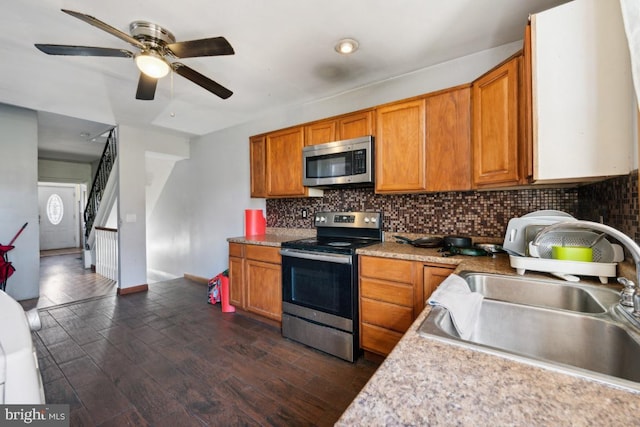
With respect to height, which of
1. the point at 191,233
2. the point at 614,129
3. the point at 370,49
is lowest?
the point at 191,233

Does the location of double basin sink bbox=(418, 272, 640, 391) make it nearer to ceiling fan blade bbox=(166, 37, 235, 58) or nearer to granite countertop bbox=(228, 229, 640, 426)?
granite countertop bbox=(228, 229, 640, 426)

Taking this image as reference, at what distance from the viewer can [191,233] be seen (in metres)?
4.66

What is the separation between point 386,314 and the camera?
202cm

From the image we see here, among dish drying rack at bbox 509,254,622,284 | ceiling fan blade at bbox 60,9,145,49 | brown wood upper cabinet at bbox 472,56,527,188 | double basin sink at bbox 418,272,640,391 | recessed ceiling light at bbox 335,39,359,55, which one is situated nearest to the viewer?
double basin sink at bbox 418,272,640,391

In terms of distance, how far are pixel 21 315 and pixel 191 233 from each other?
432 cm

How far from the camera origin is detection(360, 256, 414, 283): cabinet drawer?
1916mm

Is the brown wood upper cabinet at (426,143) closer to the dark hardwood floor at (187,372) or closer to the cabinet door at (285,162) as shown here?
the cabinet door at (285,162)

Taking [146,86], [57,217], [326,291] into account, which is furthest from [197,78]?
[57,217]

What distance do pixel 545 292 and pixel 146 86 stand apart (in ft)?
9.73

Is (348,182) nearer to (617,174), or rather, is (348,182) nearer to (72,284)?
(617,174)

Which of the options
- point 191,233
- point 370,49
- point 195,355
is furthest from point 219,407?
point 191,233

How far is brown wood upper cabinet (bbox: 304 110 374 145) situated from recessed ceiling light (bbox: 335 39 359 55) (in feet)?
1.66

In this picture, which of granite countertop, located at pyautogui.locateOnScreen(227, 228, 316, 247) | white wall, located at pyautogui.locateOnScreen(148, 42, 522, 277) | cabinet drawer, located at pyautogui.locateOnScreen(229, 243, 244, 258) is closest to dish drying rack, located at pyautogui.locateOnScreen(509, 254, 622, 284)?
white wall, located at pyautogui.locateOnScreen(148, 42, 522, 277)

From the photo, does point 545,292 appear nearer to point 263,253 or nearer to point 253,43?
point 263,253
